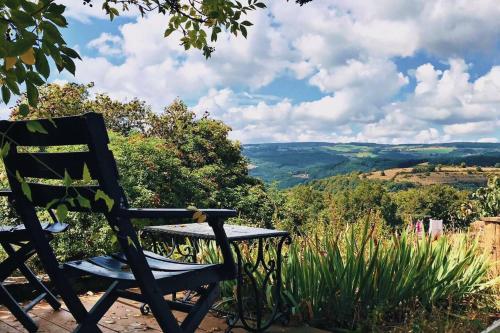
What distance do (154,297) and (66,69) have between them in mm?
913

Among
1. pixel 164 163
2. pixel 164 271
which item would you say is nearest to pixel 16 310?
pixel 164 271

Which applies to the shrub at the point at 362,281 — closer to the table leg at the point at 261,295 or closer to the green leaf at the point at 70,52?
the table leg at the point at 261,295

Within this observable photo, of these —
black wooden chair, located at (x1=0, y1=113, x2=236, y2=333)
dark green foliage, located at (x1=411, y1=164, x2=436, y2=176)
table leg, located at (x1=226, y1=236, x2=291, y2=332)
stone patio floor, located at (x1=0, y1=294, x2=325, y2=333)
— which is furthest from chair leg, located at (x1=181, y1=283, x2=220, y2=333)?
dark green foliage, located at (x1=411, y1=164, x2=436, y2=176)

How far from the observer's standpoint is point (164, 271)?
2166 mm

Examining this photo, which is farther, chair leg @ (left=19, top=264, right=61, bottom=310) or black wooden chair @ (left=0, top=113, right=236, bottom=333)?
chair leg @ (left=19, top=264, right=61, bottom=310)

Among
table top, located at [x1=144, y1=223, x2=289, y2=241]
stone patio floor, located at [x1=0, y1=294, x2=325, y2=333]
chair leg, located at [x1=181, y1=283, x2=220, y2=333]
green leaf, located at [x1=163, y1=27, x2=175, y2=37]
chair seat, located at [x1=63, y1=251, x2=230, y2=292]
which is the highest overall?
green leaf, located at [x1=163, y1=27, x2=175, y2=37]

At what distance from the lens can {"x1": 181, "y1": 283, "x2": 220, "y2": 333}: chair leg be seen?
2.09m

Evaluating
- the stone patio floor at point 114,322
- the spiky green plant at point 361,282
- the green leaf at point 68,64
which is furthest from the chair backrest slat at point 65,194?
the spiky green plant at point 361,282

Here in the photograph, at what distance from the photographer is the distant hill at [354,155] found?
78000mm

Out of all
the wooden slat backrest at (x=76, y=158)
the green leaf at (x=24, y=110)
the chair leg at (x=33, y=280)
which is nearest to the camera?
the green leaf at (x=24, y=110)

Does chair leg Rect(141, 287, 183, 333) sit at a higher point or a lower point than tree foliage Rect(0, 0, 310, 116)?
lower

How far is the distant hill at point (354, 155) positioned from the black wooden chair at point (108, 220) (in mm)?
68039

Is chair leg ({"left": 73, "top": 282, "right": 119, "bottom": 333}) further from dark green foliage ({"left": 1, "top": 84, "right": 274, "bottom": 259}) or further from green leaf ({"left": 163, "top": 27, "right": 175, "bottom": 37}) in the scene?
green leaf ({"left": 163, "top": 27, "right": 175, "bottom": 37})

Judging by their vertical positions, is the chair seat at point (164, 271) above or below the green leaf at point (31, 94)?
below
